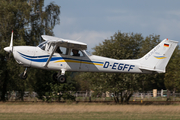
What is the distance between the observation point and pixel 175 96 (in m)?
43.4

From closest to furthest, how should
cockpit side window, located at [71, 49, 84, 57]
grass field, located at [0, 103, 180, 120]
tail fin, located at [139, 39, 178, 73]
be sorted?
grass field, located at [0, 103, 180, 120], cockpit side window, located at [71, 49, 84, 57], tail fin, located at [139, 39, 178, 73]

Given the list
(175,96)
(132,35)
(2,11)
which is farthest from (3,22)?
(175,96)

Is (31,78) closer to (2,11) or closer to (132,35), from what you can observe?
(2,11)

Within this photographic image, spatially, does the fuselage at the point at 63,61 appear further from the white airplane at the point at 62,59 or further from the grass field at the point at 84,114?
the grass field at the point at 84,114

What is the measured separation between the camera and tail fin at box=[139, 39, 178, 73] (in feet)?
63.1

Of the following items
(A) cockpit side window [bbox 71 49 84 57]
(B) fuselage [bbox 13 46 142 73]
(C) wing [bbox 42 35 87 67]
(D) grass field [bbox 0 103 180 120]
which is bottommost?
(D) grass field [bbox 0 103 180 120]

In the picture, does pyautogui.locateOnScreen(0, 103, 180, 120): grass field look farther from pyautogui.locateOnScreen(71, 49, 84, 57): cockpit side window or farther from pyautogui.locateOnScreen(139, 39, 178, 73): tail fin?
pyautogui.locateOnScreen(71, 49, 84, 57): cockpit side window

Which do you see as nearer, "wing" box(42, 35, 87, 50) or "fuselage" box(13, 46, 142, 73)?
"wing" box(42, 35, 87, 50)

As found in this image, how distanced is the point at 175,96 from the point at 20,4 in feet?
90.4

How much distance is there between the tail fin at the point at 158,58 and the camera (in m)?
19.2

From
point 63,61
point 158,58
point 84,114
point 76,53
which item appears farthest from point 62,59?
point 158,58

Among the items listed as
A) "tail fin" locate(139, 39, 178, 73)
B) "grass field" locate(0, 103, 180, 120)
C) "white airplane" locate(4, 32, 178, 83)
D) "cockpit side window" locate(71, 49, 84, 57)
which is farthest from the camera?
"tail fin" locate(139, 39, 178, 73)

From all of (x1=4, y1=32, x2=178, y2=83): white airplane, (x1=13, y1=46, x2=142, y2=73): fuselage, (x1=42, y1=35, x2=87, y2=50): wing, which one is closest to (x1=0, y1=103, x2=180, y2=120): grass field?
(x1=4, y1=32, x2=178, y2=83): white airplane

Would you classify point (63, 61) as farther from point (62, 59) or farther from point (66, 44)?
point (66, 44)
